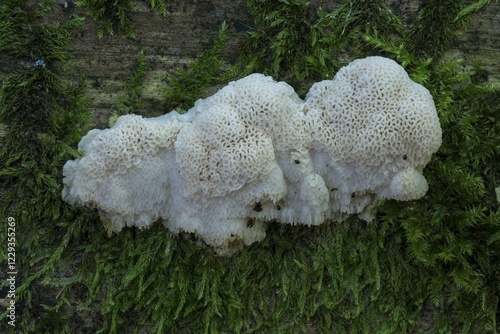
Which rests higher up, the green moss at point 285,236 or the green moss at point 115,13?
the green moss at point 115,13

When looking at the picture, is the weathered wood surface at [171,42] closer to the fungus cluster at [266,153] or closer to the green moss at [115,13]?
the green moss at [115,13]

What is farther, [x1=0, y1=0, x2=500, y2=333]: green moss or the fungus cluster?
[x1=0, y1=0, x2=500, y2=333]: green moss

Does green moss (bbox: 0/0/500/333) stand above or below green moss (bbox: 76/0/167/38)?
below

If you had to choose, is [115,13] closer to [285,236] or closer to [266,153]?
[266,153]

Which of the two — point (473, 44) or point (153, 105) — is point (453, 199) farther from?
point (153, 105)

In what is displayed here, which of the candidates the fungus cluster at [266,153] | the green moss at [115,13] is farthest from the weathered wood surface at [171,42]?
the fungus cluster at [266,153]

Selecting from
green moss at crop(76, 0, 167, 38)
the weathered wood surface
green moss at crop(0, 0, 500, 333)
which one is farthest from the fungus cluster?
green moss at crop(76, 0, 167, 38)

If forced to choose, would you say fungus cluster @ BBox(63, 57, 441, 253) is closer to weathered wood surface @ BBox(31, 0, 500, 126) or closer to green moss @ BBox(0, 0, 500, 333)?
green moss @ BBox(0, 0, 500, 333)
